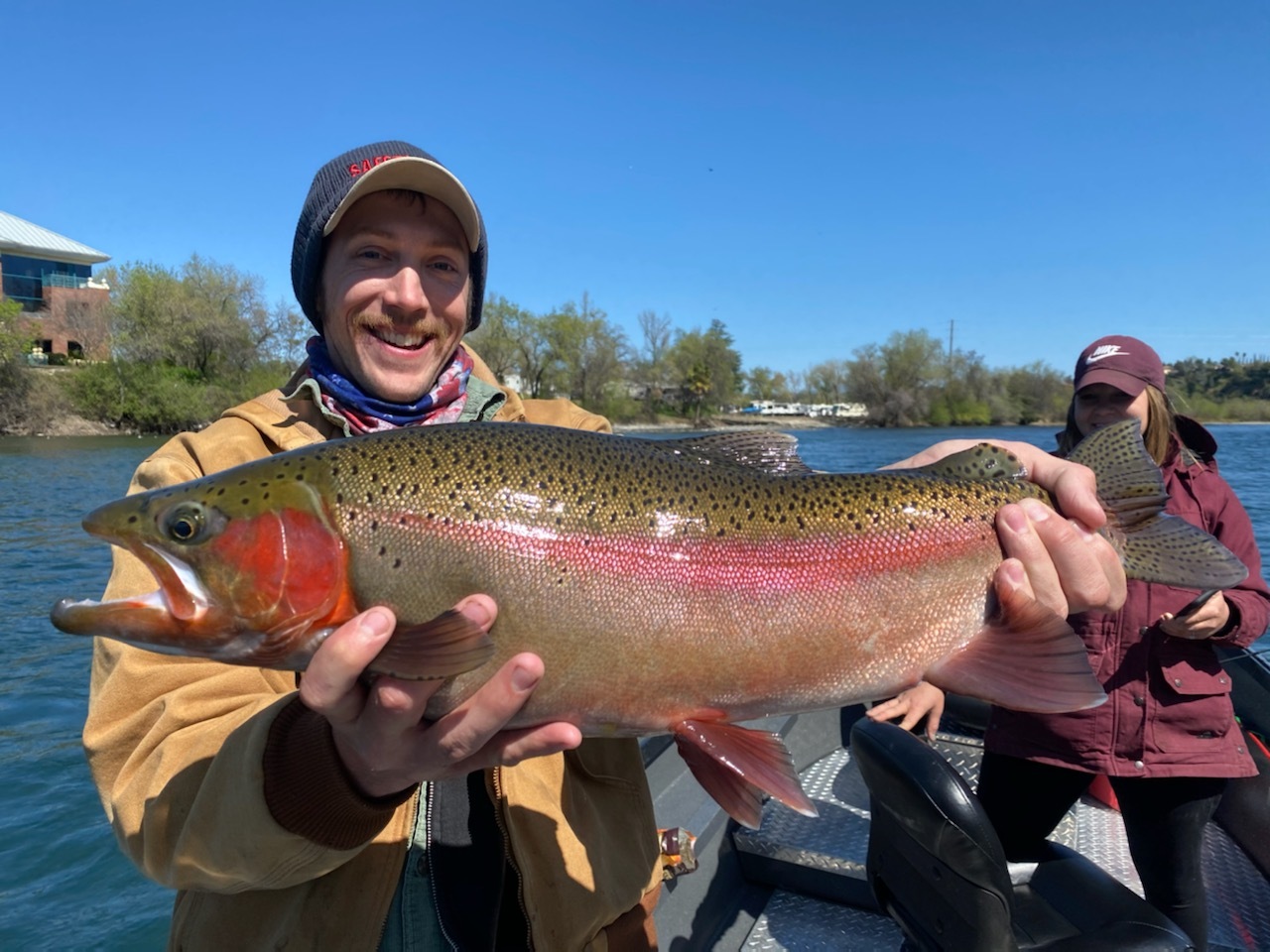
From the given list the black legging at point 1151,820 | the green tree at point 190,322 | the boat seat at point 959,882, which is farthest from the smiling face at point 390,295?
the green tree at point 190,322

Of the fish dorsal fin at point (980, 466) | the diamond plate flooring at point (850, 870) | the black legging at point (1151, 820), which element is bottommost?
the diamond plate flooring at point (850, 870)

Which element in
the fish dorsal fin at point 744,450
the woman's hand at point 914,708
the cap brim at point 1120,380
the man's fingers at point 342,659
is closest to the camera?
the man's fingers at point 342,659

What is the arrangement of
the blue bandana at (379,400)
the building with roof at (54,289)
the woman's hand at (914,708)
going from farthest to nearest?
the building with roof at (54,289)
the woman's hand at (914,708)
the blue bandana at (379,400)

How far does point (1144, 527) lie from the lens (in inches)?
101

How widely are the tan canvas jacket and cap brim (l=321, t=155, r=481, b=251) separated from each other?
708 millimetres

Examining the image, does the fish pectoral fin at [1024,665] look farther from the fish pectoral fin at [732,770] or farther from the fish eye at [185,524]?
the fish eye at [185,524]

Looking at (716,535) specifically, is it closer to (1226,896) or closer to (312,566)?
(312,566)

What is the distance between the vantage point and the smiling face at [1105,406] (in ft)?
13.1

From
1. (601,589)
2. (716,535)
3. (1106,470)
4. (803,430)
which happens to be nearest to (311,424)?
(601,589)

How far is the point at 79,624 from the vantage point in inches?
64.6

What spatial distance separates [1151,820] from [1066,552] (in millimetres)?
2026


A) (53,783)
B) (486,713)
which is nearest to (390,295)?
(486,713)

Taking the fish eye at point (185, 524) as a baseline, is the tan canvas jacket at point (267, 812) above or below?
below

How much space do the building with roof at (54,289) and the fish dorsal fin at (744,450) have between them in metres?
54.7
